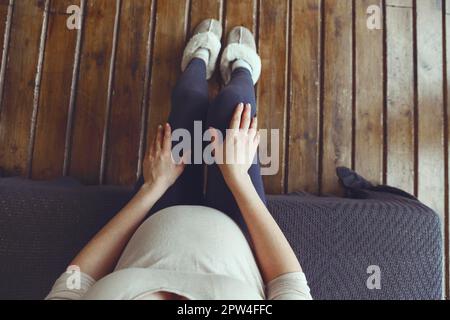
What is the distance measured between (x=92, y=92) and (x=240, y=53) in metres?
0.41

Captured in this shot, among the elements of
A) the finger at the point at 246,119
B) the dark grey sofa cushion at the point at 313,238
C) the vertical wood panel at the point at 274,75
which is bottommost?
the dark grey sofa cushion at the point at 313,238

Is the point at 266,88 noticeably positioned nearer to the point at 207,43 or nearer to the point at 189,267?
the point at 207,43

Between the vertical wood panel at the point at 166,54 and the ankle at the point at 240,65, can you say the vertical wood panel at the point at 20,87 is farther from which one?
the ankle at the point at 240,65

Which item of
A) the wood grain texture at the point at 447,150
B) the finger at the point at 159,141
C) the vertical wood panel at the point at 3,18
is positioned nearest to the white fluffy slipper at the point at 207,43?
the finger at the point at 159,141

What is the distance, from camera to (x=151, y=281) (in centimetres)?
44

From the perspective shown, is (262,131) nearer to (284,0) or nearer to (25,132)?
(284,0)

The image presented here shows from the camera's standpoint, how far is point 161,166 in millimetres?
773

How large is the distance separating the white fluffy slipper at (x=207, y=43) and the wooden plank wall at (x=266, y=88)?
0.09 feet

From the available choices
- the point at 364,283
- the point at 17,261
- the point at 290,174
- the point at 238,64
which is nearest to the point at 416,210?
the point at 364,283

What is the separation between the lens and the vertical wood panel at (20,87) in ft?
3.26

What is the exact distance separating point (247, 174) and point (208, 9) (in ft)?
1.87

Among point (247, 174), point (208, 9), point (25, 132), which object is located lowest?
point (247, 174)

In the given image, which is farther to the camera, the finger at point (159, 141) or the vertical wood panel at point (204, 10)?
the vertical wood panel at point (204, 10)

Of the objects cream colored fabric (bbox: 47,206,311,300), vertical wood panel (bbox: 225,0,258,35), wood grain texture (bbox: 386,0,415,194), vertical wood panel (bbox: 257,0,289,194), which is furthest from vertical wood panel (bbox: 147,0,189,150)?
wood grain texture (bbox: 386,0,415,194)
